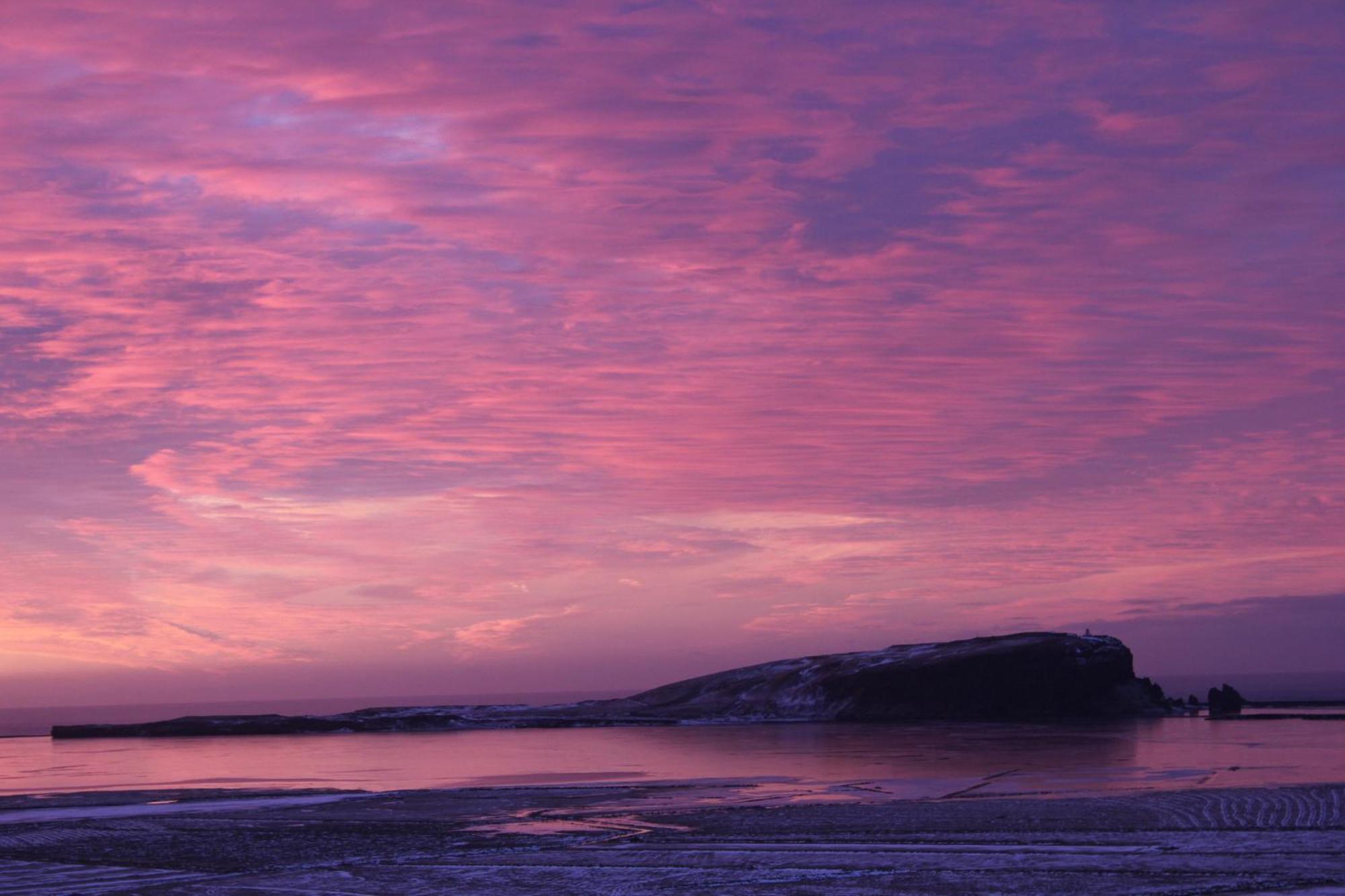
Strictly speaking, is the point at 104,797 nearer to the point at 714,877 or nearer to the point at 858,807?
the point at 858,807

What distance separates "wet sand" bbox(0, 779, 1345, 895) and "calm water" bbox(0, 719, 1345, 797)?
5.94 m

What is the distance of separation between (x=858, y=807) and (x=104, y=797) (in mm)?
22841

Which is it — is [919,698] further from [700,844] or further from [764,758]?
[700,844]

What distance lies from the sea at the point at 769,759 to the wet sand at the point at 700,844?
5303 millimetres

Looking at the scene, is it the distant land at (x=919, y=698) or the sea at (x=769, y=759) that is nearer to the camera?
the sea at (x=769, y=759)

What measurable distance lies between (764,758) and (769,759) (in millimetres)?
539

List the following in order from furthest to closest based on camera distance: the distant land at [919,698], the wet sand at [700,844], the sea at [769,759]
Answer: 1. the distant land at [919,698]
2. the sea at [769,759]
3. the wet sand at [700,844]

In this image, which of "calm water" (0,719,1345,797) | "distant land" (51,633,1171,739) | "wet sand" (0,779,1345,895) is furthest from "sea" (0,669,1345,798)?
"distant land" (51,633,1171,739)

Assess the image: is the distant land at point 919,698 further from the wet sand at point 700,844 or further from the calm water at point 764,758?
the wet sand at point 700,844

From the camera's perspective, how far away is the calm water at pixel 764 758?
39.6m

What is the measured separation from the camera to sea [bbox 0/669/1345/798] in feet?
128

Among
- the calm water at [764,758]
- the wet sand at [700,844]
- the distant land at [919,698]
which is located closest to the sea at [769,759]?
the calm water at [764,758]

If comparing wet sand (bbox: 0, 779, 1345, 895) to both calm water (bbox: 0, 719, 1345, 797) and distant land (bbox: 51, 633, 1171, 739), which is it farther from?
distant land (bbox: 51, 633, 1171, 739)

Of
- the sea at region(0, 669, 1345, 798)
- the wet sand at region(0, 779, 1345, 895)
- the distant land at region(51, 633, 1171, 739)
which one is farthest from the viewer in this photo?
the distant land at region(51, 633, 1171, 739)
